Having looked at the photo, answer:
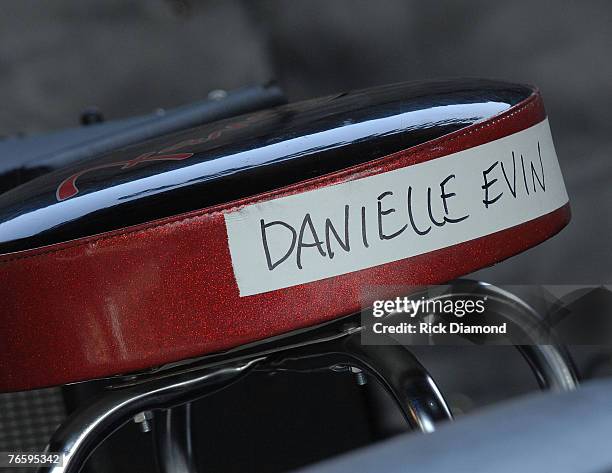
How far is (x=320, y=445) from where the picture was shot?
1198mm

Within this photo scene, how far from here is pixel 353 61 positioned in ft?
5.33

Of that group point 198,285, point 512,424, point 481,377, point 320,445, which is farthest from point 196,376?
point 481,377

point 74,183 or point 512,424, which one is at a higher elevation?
point 74,183

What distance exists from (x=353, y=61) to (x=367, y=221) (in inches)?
42.9

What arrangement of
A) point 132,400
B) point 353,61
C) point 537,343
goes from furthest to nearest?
point 353,61 → point 537,343 → point 132,400

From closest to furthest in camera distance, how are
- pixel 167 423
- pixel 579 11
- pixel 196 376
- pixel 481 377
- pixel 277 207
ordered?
pixel 277 207, pixel 196 376, pixel 167 423, pixel 579 11, pixel 481 377

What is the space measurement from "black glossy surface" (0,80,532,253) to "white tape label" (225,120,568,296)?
0.02m

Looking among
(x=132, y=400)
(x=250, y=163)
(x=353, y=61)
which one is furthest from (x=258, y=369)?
(x=353, y=61)

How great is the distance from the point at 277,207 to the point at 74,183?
0.16 metres

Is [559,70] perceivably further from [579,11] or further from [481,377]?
[481,377]

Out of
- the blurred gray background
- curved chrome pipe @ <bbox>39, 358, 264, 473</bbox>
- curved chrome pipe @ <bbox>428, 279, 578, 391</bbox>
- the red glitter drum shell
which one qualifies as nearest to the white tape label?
the red glitter drum shell

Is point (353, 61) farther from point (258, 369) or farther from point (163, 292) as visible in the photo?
Answer: point (163, 292)

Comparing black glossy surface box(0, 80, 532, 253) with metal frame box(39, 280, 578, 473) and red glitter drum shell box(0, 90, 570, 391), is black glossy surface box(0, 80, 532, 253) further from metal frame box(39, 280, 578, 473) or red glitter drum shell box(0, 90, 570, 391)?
metal frame box(39, 280, 578, 473)

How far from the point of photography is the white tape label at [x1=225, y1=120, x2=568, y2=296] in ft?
1.85
